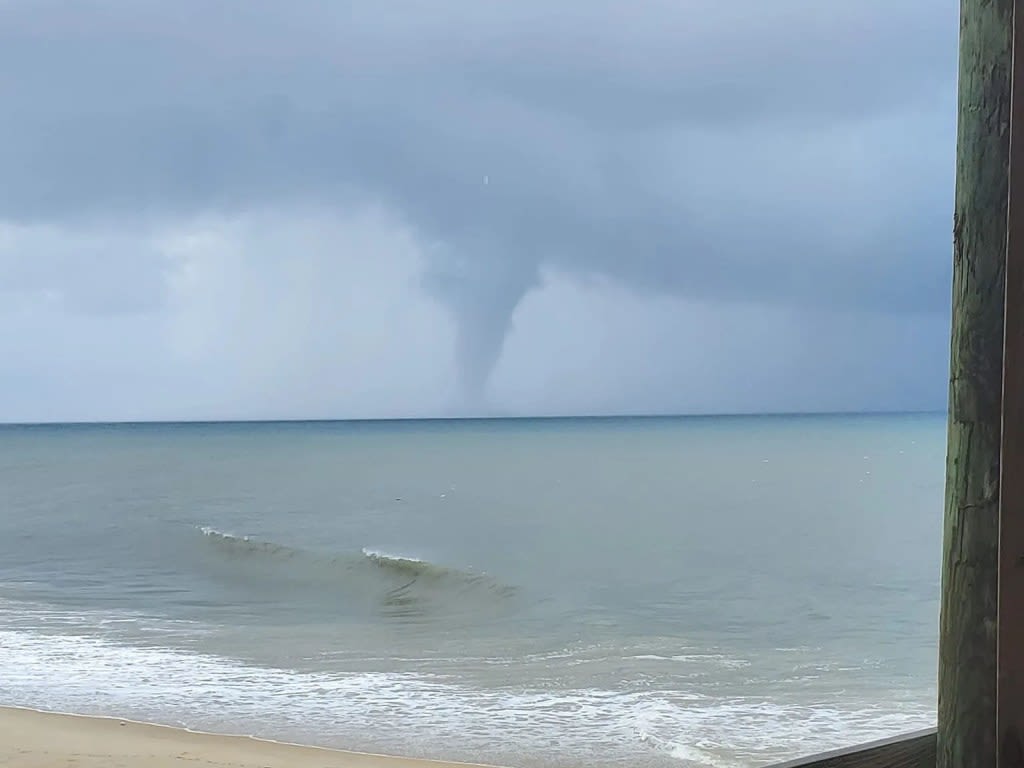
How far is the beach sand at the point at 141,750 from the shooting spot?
15.1ft

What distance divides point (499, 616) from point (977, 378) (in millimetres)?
8695

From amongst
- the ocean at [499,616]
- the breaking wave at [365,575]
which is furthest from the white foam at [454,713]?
the breaking wave at [365,575]

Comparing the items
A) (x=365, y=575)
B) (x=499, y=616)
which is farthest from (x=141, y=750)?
(x=365, y=575)

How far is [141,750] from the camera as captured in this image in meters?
4.83

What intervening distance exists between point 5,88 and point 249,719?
194 ft

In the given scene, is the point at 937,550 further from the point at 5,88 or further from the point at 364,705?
the point at 5,88

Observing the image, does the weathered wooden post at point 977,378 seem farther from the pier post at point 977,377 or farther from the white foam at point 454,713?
the white foam at point 454,713

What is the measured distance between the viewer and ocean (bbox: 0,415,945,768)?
5.51 meters

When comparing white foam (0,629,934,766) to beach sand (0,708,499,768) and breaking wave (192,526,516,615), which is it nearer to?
beach sand (0,708,499,768)

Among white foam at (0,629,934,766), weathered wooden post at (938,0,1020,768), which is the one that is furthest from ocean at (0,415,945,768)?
weathered wooden post at (938,0,1020,768)

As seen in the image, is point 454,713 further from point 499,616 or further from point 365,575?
point 365,575

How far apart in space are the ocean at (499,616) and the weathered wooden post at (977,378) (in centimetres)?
376

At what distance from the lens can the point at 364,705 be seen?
589cm

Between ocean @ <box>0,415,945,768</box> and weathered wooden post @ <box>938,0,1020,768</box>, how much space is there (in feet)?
12.3
